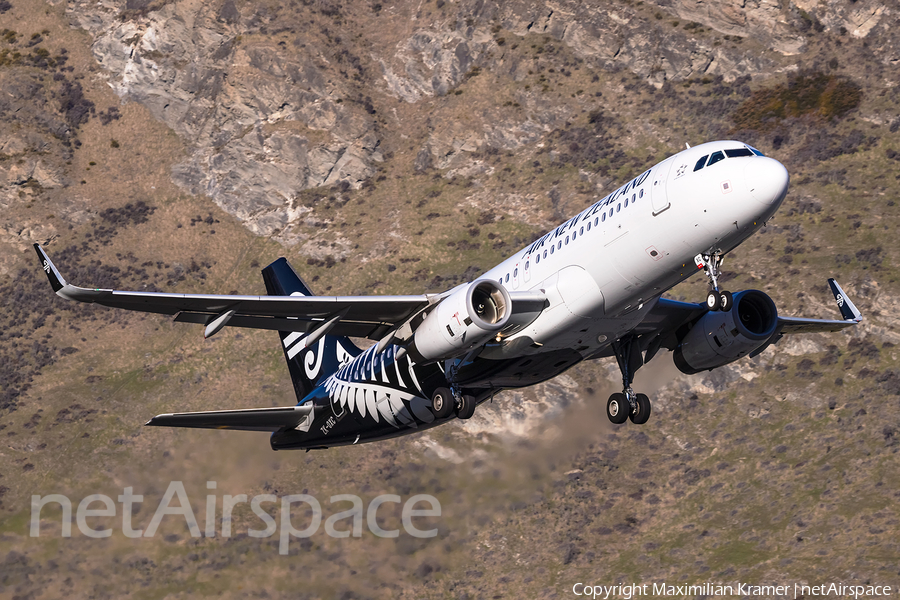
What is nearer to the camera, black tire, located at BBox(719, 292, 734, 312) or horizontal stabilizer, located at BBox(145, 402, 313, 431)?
black tire, located at BBox(719, 292, 734, 312)

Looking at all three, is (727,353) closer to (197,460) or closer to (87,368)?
(197,460)

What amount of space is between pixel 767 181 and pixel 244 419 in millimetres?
22336

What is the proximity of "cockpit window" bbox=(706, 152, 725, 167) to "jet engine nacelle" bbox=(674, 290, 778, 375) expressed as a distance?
8848 mm

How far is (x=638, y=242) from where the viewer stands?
2950 centimetres

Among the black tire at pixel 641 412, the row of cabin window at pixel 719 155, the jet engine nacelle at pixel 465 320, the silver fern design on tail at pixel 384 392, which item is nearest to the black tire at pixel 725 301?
the row of cabin window at pixel 719 155

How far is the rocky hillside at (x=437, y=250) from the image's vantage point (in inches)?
2431

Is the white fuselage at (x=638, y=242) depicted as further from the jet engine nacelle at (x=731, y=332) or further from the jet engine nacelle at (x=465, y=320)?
the jet engine nacelle at (x=731, y=332)

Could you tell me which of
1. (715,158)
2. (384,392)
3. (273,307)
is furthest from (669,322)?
(273,307)

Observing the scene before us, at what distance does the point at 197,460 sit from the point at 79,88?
7081 centimetres

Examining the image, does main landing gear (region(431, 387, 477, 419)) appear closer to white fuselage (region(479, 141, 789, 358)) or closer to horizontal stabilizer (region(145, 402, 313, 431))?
white fuselage (region(479, 141, 789, 358))

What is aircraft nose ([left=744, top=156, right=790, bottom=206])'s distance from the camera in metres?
27.1

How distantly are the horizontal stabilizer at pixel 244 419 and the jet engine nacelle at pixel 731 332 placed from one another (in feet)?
51.8

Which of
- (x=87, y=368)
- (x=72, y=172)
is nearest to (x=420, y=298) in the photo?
(x=87, y=368)

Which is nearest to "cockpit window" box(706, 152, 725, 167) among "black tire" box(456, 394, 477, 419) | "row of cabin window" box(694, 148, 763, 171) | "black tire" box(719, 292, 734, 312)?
"row of cabin window" box(694, 148, 763, 171)
